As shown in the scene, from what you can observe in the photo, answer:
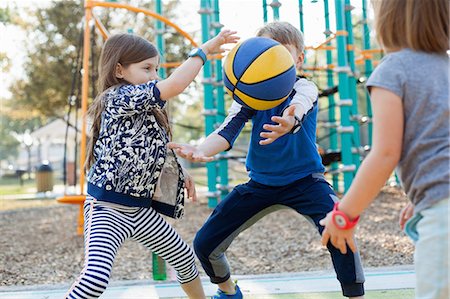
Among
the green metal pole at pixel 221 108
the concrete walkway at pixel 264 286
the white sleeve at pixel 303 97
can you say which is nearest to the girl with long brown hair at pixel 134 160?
the white sleeve at pixel 303 97

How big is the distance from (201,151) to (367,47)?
7.56 m

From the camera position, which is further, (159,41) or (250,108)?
(159,41)

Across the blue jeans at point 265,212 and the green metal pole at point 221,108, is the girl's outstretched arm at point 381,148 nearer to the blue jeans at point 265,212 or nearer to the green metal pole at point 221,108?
the blue jeans at point 265,212

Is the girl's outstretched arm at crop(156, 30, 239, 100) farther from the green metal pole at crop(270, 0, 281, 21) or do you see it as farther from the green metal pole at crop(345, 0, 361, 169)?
the green metal pole at crop(345, 0, 361, 169)

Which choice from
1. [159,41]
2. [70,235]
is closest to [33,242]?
[70,235]

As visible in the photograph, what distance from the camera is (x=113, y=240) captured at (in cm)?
284

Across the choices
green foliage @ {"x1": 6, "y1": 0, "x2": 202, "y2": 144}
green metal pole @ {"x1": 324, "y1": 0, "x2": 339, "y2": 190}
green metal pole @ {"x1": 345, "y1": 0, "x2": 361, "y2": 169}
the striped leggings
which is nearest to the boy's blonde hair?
the striped leggings

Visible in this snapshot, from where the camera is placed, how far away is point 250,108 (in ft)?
10.2

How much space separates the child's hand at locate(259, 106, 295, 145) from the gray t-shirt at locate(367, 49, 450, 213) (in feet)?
2.16

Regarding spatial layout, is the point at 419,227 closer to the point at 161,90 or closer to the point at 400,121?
the point at 400,121

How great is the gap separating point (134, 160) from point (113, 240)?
40 cm

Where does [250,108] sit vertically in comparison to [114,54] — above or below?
below

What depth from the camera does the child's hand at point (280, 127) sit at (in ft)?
8.30

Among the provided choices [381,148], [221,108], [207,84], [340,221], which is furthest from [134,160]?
[221,108]
